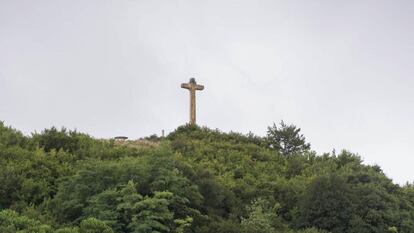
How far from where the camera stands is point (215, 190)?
21.5 meters

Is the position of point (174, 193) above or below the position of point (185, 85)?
below

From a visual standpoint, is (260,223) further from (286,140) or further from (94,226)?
(286,140)

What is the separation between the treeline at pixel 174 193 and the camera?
55.3 feet

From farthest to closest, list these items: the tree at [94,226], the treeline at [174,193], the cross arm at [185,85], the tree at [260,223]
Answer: the cross arm at [185,85] → the tree at [260,223] → the treeline at [174,193] → the tree at [94,226]

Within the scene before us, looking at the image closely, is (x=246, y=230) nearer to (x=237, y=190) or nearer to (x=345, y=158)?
(x=237, y=190)

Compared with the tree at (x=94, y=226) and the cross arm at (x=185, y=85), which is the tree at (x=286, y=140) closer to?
the cross arm at (x=185, y=85)

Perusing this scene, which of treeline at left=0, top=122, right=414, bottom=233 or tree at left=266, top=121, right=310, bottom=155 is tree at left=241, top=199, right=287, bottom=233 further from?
tree at left=266, top=121, right=310, bottom=155

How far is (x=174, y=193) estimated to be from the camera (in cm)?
1830

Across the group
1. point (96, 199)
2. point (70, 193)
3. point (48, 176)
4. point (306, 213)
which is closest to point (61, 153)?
point (48, 176)

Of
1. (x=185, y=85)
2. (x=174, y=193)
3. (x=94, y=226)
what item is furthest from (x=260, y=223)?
(x=185, y=85)

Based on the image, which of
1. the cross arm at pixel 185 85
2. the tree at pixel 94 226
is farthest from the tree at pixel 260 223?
the cross arm at pixel 185 85

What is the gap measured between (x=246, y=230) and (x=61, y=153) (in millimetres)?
9202

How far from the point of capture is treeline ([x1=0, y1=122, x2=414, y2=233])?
664 inches

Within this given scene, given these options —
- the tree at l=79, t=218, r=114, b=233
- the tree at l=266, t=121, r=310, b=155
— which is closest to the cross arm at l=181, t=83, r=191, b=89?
the tree at l=266, t=121, r=310, b=155
